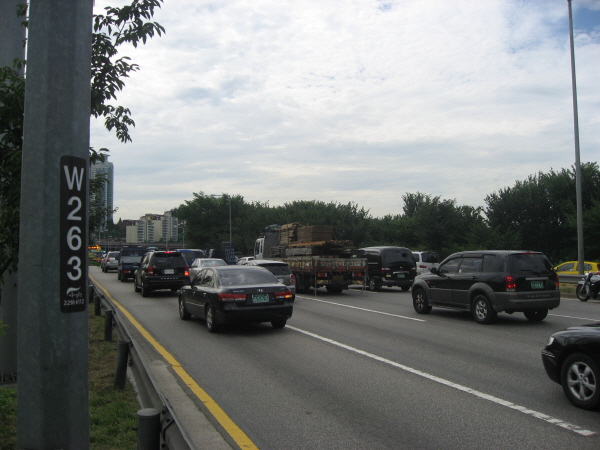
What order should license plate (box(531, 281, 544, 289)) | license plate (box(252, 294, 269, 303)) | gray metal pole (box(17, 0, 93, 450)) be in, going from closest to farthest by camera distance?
gray metal pole (box(17, 0, 93, 450))
license plate (box(252, 294, 269, 303))
license plate (box(531, 281, 544, 289))

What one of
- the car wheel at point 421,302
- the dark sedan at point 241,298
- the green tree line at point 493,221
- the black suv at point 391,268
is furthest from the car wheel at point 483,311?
the green tree line at point 493,221

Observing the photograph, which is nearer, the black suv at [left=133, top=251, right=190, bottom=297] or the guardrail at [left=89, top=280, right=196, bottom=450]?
the guardrail at [left=89, top=280, right=196, bottom=450]

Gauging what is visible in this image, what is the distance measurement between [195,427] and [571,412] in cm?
406

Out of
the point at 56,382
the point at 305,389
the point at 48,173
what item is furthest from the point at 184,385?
the point at 48,173

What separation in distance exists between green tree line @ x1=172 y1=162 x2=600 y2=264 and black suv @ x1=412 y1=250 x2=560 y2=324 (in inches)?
1211

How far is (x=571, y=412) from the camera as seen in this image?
5773 millimetres

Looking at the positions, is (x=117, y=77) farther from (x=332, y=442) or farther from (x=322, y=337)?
(x=322, y=337)

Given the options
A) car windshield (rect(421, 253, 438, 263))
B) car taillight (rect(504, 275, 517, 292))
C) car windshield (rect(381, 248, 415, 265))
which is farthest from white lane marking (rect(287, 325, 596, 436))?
car windshield (rect(421, 253, 438, 263))

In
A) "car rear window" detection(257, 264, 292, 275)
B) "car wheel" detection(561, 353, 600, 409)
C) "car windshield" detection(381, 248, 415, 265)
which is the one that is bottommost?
"car wheel" detection(561, 353, 600, 409)

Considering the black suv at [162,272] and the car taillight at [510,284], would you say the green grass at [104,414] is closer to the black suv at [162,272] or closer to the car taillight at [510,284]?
the car taillight at [510,284]

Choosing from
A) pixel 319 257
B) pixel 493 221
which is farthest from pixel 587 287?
pixel 493 221

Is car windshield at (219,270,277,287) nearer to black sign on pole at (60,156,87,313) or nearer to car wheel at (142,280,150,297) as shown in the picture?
black sign on pole at (60,156,87,313)

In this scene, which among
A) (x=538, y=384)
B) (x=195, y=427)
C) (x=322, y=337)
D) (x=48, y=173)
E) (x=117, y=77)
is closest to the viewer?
(x=48, y=173)

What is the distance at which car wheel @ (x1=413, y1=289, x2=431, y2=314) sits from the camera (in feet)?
48.0
